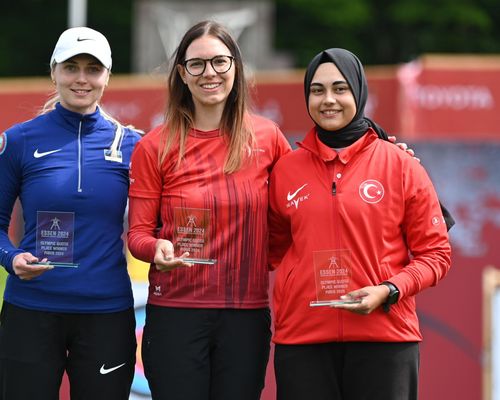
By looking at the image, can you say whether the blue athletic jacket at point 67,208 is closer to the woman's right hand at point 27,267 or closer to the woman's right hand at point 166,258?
the woman's right hand at point 27,267

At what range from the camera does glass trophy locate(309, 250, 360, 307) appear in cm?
414

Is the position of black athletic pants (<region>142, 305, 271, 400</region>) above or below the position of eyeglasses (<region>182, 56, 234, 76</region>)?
below

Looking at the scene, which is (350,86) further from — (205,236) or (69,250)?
(69,250)

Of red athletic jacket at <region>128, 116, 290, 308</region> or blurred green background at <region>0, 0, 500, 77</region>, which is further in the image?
blurred green background at <region>0, 0, 500, 77</region>

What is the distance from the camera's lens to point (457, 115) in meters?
14.2

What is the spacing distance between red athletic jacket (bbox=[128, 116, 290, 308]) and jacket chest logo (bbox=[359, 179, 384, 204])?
1.36ft

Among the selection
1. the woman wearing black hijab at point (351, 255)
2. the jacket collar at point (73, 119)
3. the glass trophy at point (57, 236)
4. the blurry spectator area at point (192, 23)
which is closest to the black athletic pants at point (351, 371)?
the woman wearing black hijab at point (351, 255)

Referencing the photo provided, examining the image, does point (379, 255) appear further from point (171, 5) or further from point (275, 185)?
point (171, 5)

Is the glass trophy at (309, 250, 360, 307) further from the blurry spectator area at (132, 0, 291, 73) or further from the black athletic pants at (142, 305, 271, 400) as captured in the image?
the blurry spectator area at (132, 0, 291, 73)

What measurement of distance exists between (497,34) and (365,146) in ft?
84.5

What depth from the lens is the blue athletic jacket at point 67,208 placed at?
14.5ft

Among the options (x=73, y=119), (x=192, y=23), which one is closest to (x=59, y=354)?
(x=73, y=119)

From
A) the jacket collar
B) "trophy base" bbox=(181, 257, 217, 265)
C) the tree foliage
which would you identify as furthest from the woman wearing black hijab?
the tree foliage

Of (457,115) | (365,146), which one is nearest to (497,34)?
(457,115)
